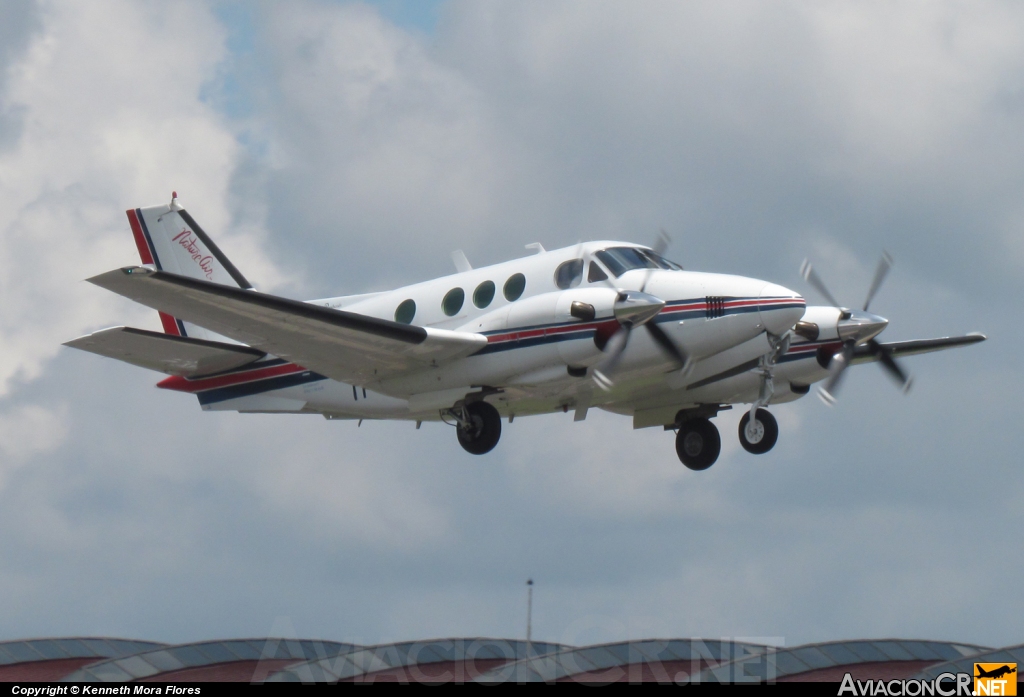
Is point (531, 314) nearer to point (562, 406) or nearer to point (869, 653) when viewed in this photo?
point (562, 406)

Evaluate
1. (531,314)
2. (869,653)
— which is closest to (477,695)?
(531,314)

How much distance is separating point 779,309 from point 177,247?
44.2ft

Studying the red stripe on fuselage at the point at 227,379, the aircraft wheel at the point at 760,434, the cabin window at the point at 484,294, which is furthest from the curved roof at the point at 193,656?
the aircraft wheel at the point at 760,434

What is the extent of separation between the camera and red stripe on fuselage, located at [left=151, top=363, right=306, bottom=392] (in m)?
27.7

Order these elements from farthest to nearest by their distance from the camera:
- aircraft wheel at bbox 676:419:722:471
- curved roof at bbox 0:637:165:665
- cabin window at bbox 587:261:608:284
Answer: aircraft wheel at bbox 676:419:722:471 < curved roof at bbox 0:637:165:665 < cabin window at bbox 587:261:608:284

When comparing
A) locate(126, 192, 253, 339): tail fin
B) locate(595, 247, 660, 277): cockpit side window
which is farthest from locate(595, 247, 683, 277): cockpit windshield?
locate(126, 192, 253, 339): tail fin

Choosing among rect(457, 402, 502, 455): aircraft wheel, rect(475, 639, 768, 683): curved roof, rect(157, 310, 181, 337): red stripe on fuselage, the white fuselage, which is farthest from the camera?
rect(157, 310, 181, 337): red stripe on fuselage

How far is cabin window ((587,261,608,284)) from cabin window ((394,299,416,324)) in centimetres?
385

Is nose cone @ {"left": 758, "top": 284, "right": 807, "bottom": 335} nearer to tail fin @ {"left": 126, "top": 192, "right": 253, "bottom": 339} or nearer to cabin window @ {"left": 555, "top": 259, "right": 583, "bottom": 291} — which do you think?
cabin window @ {"left": 555, "top": 259, "right": 583, "bottom": 291}

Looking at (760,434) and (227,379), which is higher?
(227,379)

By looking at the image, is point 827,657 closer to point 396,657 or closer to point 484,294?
A: point 396,657

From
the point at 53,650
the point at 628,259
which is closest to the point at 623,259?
the point at 628,259

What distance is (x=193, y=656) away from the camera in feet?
86.4

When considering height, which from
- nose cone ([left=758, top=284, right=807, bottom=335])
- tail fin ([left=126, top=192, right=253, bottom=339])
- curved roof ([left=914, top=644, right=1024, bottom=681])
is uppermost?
tail fin ([left=126, top=192, right=253, bottom=339])
